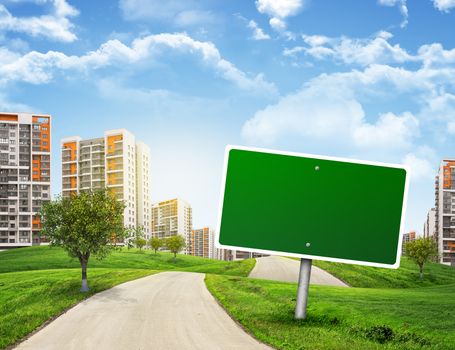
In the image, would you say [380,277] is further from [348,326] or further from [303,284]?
[303,284]

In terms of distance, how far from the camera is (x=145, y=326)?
17.9m

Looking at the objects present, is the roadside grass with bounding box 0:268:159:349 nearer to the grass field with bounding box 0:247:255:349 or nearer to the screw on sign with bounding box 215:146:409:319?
the grass field with bounding box 0:247:255:349

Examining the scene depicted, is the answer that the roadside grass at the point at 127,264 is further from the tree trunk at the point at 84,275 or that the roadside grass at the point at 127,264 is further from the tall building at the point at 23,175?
the tall building at the point at 23,175

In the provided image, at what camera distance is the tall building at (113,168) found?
13988cm

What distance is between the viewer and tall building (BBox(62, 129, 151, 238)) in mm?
139875

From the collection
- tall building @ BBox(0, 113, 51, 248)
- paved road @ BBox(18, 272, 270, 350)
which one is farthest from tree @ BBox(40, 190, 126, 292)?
tall building @ BBox(0, 113, 51, 248)

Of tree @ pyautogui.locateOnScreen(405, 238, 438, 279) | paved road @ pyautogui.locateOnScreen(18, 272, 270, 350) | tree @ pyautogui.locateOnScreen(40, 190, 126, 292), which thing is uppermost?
tree @ pyautogui.locateOnScreen(40, 190, 126, 292)

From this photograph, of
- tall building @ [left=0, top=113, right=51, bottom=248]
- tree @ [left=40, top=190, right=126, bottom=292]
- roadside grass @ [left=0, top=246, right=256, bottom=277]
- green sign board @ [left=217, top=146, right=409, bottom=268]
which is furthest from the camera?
tall building @ [left=0, top=113, right=51, bottom=248]

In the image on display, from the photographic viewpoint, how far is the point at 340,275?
5719 centimetres

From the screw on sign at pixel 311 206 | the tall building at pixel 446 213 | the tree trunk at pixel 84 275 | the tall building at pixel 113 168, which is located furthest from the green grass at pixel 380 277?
the tall building at pixel 113 168

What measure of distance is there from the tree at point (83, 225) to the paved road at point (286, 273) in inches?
944

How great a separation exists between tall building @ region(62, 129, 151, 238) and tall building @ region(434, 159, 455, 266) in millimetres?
85354

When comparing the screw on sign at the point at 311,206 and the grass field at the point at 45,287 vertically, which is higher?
the screw on sign at the point at 311,206

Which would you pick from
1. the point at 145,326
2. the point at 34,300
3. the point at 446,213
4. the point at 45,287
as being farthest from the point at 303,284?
the point at 446,213
